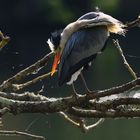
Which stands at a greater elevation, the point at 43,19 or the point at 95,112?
the point at 95,112

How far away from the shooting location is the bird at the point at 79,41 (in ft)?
9.84

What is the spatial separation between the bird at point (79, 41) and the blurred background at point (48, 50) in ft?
23.3

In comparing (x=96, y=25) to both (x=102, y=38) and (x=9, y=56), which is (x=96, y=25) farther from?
(x=9, y=56)

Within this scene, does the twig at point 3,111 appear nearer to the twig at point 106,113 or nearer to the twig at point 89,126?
the twig at point 106,113

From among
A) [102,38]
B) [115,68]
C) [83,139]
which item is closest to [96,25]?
[102,38]

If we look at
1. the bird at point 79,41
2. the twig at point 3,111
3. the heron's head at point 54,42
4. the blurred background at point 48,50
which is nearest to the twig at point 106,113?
the twig at point 3,111

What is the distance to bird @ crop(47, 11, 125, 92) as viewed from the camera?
9.84 ft

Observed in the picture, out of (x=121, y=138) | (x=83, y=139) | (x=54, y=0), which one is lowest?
(x=54, y=0)

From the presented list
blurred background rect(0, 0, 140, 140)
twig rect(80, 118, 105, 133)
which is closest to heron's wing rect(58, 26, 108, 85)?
twig rect(80, 118, 105, 133)

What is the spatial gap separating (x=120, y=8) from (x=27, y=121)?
19345 millimetres

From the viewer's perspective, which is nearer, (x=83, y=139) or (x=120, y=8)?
(x=83, y=139)

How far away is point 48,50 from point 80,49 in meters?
20.1

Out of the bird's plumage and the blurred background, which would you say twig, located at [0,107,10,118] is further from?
the blurred background

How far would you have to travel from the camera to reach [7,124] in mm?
12320
